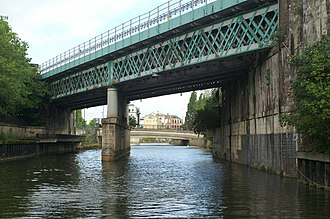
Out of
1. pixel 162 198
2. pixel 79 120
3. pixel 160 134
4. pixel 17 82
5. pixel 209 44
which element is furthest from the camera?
pixel 79 120

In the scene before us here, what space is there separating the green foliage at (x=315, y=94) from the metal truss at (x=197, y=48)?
1221 cm

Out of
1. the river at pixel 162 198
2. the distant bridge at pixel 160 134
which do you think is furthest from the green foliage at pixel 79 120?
the river at pixel 162 198

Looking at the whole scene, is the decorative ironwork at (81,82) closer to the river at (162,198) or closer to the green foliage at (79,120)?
the river at (162,198)

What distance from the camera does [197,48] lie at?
147 feet

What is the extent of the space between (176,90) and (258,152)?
3022cm

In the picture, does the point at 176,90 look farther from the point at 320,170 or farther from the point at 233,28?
the point at 320,170

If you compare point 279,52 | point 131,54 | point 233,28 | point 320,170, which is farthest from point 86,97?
point 320,170

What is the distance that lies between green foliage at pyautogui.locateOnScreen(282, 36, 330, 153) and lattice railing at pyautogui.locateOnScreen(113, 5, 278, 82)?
12.6 meters

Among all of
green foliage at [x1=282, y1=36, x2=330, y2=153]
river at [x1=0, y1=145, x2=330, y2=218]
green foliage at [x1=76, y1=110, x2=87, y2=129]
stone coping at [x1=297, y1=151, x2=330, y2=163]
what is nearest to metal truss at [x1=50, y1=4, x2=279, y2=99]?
stone coping at [x1=297, y1=151, x2=330, y2=163]

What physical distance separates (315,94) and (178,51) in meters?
27.8

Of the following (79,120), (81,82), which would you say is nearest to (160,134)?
(79,120)

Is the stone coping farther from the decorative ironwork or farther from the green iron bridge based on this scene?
the decorative ironwork

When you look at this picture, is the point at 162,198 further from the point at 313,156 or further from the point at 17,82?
the point at 17,82

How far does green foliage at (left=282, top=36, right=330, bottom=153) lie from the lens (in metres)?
21.7
